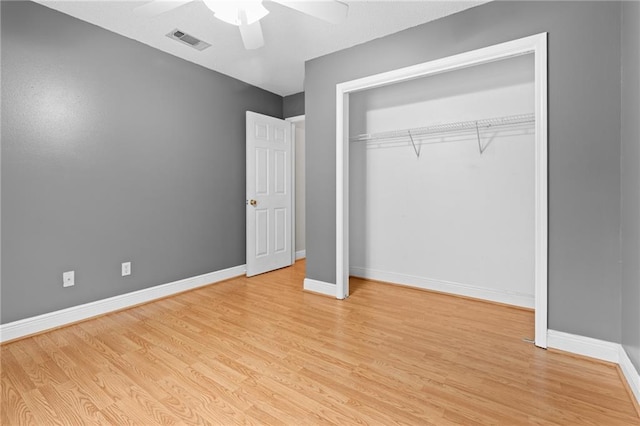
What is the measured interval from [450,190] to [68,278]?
12.0 ft

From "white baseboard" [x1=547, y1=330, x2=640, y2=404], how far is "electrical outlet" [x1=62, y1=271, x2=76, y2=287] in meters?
3.75

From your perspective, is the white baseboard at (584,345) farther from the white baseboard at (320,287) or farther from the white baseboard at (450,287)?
the white baseboard at (320,287)

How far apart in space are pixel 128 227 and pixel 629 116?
393 cm

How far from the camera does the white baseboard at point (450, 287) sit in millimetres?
2914

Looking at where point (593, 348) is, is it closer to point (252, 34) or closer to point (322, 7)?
point (322, 7)

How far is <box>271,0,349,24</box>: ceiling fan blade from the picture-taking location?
71.4 inches

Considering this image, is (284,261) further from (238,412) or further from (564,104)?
(564,104)

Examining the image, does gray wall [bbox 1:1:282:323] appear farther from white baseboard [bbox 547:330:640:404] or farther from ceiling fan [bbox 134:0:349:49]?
white baseboard [bbox 547:330:640:404]

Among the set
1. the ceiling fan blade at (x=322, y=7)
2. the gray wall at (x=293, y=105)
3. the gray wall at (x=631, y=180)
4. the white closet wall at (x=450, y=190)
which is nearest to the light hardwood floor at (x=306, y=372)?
the gray wall at (x=631, y=180)

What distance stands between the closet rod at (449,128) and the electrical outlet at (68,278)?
3180 mm

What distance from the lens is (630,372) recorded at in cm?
174

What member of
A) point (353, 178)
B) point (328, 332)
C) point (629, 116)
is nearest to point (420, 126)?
point (353, 178)

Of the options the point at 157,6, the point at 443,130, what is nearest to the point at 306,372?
the point at 157,6

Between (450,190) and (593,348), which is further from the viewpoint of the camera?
(450,190)
